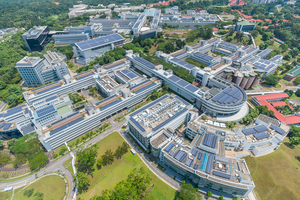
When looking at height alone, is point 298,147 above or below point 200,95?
below

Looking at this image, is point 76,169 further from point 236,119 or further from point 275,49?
point 275,49

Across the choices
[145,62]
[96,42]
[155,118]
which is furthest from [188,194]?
[96,42]

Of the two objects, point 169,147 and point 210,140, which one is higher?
point 210,140

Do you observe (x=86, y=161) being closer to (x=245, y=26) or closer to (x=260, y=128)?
(x=260, y=128)

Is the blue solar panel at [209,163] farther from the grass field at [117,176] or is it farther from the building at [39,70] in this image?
the building at [39,70]

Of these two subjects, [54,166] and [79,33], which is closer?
[54,166]

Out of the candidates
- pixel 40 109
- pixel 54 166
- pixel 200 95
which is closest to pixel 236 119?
pixel 200 95
